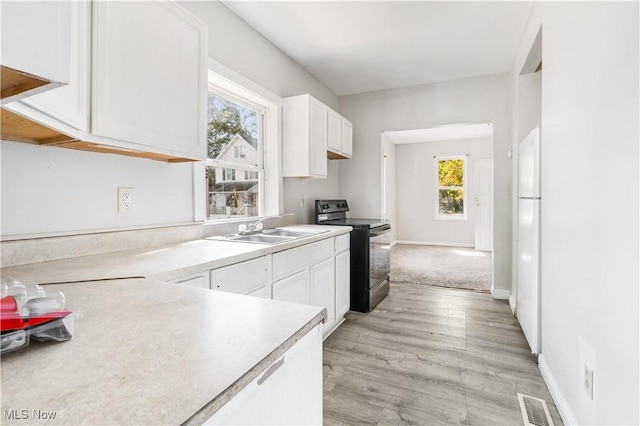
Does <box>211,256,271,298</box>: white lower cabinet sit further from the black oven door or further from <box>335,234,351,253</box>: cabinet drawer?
the black oven door

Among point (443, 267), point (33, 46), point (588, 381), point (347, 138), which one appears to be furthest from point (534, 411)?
point (443, 267)

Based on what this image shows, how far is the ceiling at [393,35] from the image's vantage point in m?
2.48

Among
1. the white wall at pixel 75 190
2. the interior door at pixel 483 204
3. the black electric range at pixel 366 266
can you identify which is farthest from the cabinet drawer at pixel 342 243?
the interior door at pixel 483 204

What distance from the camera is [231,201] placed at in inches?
105

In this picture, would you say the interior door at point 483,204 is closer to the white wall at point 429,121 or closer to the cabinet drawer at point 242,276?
the white wall at point 429,121

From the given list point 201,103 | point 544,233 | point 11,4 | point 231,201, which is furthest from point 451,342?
point 11,4

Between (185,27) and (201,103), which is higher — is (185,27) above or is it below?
above

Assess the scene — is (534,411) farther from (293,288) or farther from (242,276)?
(242,276)

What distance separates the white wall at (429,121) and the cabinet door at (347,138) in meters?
0.34

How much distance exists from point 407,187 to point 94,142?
7.28 meters

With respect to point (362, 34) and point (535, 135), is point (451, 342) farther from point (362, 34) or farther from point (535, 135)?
point (362, 34)

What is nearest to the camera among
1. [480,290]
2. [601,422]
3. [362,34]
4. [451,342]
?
[601,422]

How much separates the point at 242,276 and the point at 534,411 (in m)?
1.72

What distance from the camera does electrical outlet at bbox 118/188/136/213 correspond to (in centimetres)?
169
